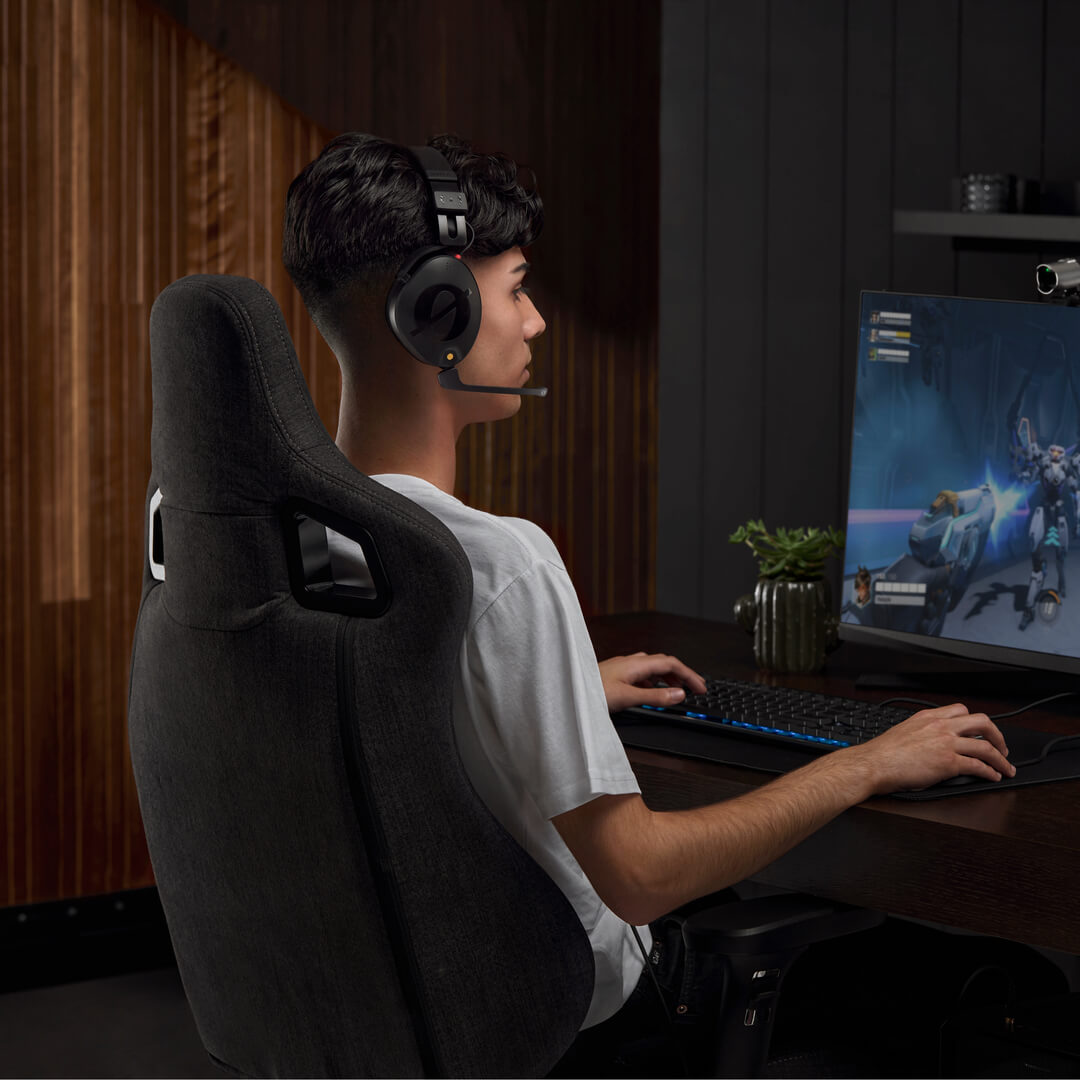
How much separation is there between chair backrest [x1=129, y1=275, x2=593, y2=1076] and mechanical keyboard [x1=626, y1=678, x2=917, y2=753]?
0.44 metres

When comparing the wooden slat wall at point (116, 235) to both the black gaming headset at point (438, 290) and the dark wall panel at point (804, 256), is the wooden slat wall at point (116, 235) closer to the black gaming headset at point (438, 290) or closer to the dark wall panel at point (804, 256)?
the dark wall panel at point (804, 256)

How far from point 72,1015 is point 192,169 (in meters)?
1.78

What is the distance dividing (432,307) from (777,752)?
571mm

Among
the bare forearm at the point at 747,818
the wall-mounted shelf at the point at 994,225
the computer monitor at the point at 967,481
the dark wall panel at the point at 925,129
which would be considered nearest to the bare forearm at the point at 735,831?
the bare forearm at the point at 747,818

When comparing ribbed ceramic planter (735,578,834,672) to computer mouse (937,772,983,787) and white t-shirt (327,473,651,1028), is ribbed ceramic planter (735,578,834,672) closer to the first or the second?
computer mouse (937,772,983,787)

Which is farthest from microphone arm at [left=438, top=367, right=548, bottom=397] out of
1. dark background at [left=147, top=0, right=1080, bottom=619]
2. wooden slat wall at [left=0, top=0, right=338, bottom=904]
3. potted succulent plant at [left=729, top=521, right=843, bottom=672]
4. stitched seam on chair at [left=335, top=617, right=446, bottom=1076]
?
wooden slat wall at [left=0, top=0, right=338, bottom=904]

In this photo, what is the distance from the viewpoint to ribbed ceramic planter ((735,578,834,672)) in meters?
1.86

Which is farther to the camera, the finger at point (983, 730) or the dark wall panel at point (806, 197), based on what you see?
the dark wall panel at point (806, 197)

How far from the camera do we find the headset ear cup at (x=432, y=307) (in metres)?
1.12

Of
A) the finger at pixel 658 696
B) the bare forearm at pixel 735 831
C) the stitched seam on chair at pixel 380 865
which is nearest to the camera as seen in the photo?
the stitched seam on chair at pixel 380 865

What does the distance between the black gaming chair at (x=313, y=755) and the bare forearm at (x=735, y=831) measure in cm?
8

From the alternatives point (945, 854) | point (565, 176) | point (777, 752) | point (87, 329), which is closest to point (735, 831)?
point (945, 854)

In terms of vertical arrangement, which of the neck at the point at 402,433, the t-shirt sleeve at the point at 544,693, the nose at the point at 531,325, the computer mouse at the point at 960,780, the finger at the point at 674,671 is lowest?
the computer mouse at the point at 960,780

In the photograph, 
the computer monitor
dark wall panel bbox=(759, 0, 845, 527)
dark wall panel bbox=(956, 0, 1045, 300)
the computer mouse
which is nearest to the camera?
the computer mouse
